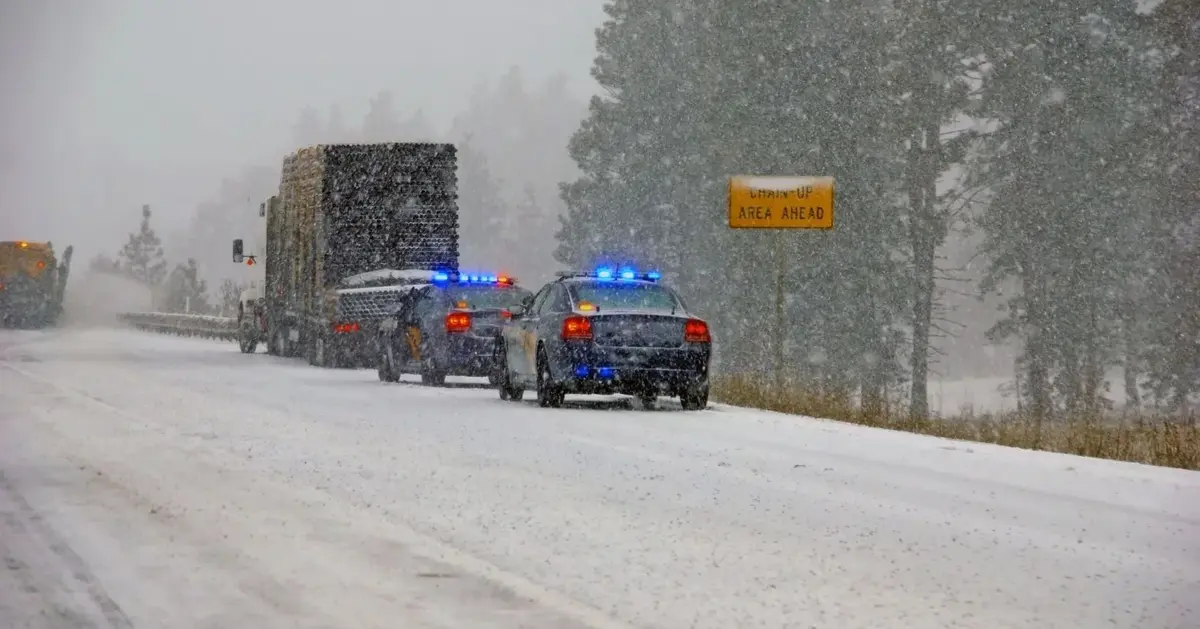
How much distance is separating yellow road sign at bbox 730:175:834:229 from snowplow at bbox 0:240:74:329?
47294mm

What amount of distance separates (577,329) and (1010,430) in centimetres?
494

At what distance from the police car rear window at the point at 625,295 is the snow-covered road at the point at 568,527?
2843 millimetres

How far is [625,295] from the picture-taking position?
2198cm

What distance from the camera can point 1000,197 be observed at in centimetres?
5134

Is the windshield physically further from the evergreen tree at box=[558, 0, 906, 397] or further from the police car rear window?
the evergreen tree at box=[558, 0, 906, 397]

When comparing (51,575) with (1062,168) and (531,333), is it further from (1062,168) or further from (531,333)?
(1062,168)

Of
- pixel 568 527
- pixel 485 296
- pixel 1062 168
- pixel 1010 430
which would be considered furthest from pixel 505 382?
pixel 1062 168

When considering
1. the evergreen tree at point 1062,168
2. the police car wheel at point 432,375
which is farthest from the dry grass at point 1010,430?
the evergreen tree at point 1062,168

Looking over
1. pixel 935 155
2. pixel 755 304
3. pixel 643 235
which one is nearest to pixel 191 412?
pixel 935 155

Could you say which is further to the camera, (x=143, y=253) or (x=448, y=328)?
(x=143, y=253)

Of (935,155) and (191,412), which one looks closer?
(191,412)

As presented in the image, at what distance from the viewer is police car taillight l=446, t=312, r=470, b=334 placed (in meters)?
26.2

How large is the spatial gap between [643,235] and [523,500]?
5053 centimetres

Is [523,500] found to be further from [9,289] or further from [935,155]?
[9,289]
